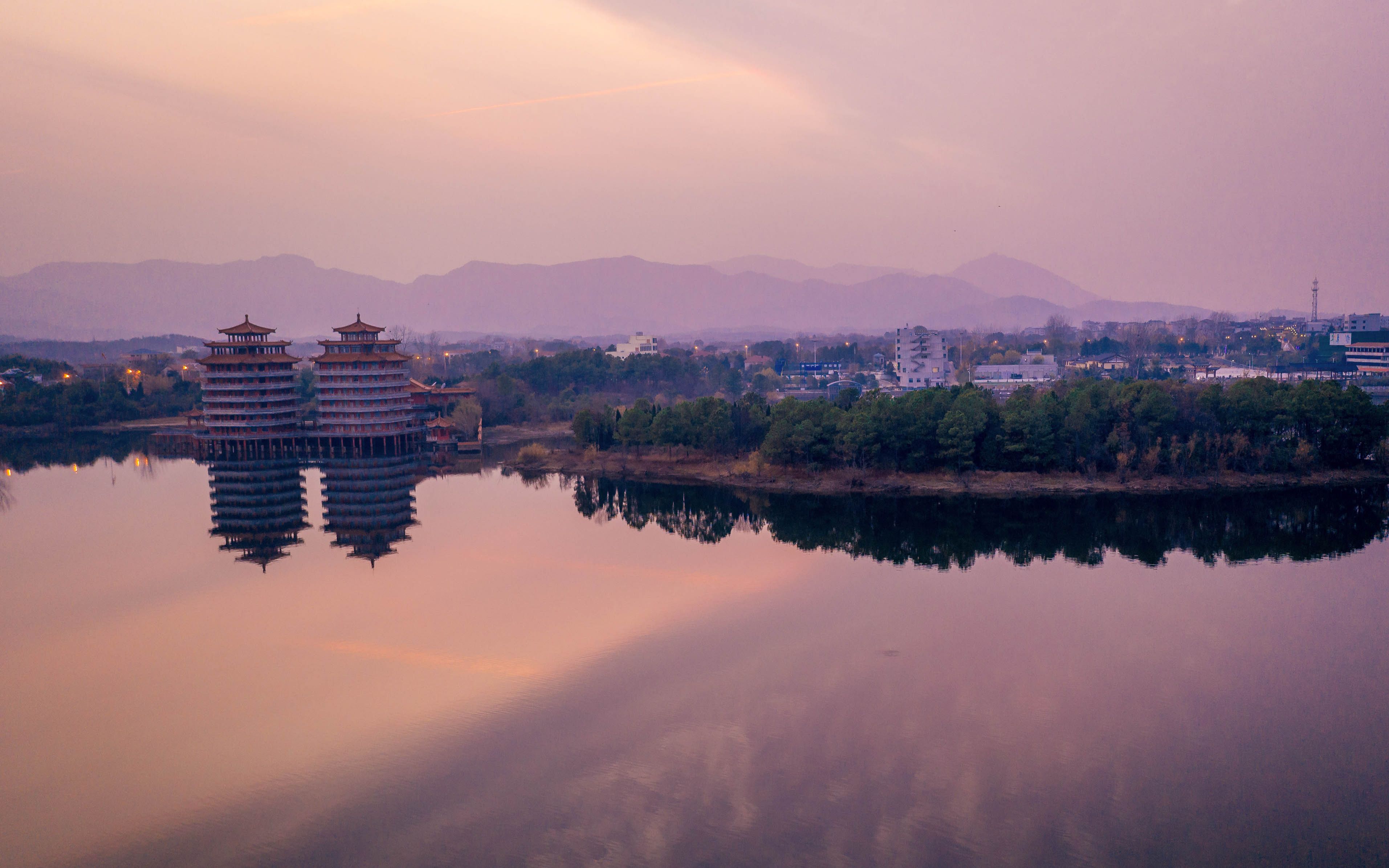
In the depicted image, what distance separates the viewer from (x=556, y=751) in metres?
12.4

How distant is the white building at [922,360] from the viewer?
64938 millimetres

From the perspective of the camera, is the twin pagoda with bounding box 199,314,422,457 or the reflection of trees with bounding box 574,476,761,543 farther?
the twin pagoda with bounding box 199,314,422,457

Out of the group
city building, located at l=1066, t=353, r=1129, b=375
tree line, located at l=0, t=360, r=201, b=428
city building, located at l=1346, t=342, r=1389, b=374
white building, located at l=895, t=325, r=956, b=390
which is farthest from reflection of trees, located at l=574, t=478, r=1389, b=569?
city building, located at l=1346, t=342, r=1389, b=374

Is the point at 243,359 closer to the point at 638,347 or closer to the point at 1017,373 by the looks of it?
the point at 1017,373

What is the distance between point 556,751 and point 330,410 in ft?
112

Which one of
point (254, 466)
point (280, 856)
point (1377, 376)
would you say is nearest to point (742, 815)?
point (280, 856)

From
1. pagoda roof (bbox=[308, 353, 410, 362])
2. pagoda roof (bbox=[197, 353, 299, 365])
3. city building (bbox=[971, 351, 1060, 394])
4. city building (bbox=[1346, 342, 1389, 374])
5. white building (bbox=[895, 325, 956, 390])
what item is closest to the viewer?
pagoda roof (bbox=[197, 353, 299, 365])

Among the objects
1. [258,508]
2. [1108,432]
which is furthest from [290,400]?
[1108,432]

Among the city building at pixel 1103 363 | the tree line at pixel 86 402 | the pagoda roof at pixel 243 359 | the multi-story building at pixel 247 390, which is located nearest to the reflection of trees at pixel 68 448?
the tree line at pixel 86 402

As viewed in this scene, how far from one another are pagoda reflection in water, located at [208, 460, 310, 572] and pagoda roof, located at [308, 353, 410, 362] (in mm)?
5340

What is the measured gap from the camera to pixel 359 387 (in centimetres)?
4225

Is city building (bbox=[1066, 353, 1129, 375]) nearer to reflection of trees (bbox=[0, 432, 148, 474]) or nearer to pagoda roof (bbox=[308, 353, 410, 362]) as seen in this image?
pagoda roof (bbox=[308, 353, 410, 362])

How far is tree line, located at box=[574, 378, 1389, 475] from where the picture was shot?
29500 mm

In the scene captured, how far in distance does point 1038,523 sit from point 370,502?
21.2 meters
